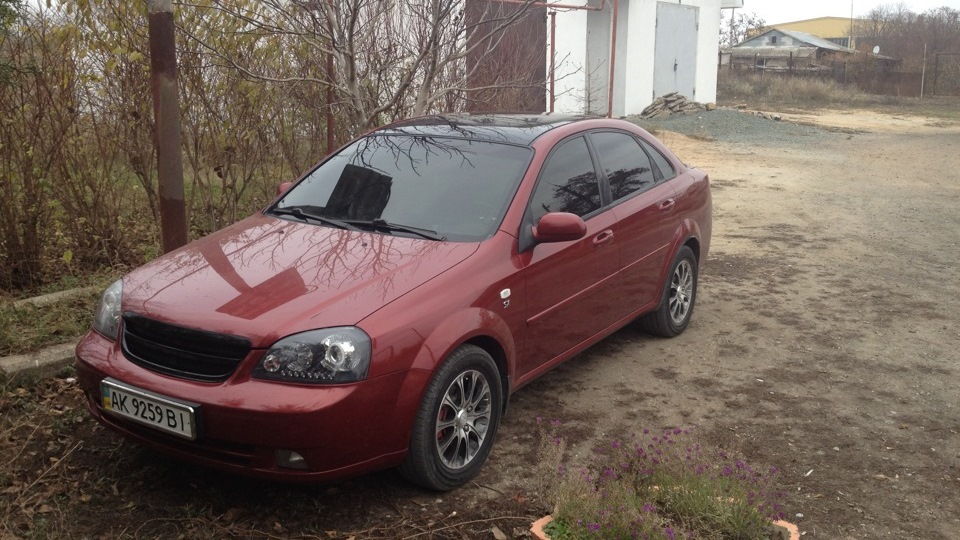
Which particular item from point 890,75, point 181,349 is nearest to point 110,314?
point 181,349

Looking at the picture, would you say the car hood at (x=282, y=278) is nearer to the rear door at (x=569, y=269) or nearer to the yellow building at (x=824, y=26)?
the rear door at (x=569, y=269)

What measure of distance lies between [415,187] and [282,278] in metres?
1.08

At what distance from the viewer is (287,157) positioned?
8.16 metres

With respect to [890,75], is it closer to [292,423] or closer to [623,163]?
[623,163]

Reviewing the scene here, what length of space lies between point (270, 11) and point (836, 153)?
12.8 m

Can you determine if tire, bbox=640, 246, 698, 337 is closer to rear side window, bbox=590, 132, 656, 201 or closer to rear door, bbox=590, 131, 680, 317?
rear door, bbox=590, 131, 680, 317

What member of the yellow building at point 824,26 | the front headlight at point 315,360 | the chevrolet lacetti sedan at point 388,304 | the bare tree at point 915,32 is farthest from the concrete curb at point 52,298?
the yellow building at point 824,26

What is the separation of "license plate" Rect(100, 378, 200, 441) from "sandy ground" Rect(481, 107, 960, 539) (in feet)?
4.77

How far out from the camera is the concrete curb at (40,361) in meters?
4.93

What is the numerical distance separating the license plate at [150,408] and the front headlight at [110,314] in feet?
0.96

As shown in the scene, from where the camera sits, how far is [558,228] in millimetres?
4508

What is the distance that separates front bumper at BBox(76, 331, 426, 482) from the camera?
11.4 feet

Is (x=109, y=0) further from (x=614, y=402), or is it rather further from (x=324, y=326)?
(x=614, y=402)

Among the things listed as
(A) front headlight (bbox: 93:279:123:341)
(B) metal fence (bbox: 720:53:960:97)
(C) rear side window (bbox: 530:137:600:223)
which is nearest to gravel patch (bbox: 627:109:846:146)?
(C) rear side window (bbox: 530:137:600:223)
